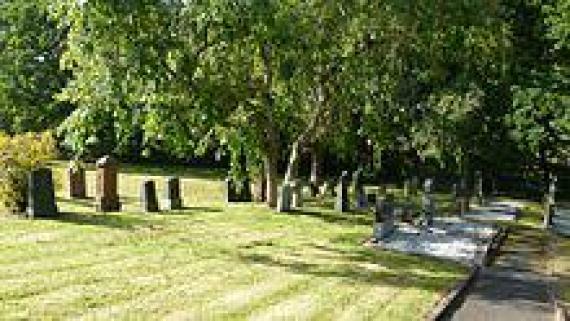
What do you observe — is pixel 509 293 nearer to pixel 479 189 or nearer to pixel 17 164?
pixel 17 164

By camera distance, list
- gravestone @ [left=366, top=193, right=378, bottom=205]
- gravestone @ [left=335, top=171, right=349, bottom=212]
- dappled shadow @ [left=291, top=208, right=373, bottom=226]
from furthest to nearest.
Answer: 1. gravestone @ [left=366, top=193, right=378, bottom=205]
2. gravestone @ [left=335, top=171, right=349, bottom=212]
3. dappled shadow @ [left=291, top=208, right=373, bottom=226]

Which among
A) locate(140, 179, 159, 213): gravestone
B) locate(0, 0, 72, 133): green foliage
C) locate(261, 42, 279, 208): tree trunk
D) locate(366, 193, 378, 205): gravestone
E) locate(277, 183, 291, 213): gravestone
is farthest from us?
locate(0, 0, 72, 133): green foliage

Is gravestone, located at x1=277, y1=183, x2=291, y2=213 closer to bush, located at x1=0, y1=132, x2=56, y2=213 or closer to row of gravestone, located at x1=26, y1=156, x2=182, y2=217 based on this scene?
row of gravestone, located at x1=26, y1=156, x2=182, y2=217

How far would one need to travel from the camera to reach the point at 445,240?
950 inches

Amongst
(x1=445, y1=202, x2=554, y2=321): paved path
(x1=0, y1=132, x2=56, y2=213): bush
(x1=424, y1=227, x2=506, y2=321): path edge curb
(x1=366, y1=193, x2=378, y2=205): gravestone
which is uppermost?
(x1=0, y1=132, x2=56, y2=213): bush

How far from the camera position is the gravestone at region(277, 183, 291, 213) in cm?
2614

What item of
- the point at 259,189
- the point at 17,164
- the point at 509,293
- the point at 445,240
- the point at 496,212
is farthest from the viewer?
the point at 496,212

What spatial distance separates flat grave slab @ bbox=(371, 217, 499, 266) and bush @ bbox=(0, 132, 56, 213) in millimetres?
8137

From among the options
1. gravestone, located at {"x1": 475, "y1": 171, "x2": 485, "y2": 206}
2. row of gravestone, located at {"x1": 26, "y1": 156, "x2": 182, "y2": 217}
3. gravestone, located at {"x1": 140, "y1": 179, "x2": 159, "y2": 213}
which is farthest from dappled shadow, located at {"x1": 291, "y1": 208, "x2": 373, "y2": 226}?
gravestone, located at {"x1": 475, "y1": 171, "x2": 485, "y2": 206}

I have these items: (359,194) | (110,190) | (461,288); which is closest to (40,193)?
(110,190)

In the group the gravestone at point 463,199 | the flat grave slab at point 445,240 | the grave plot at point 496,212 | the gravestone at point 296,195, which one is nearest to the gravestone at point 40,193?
the flat grave slab at point 445,240

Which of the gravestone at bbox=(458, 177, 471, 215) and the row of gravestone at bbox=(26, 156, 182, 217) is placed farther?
the gravestone at bbox=(458, 177, 471, 215)

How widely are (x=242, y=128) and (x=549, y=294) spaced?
36.0 feet

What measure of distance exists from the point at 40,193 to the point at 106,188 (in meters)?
3.06
